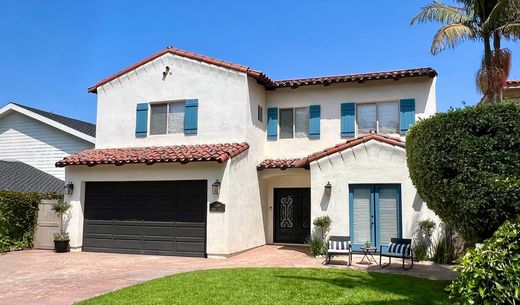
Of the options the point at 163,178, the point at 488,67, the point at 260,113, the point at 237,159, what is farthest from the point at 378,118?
the point at 163,178

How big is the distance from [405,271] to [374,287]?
2827mm

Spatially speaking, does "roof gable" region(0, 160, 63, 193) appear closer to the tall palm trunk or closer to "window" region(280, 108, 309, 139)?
"window" region(280, 108, 309, 139)

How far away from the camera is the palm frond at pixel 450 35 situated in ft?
50.8

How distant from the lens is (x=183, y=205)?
15906 millimetres

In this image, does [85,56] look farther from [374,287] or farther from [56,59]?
[374,287]

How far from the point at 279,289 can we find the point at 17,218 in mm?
12831

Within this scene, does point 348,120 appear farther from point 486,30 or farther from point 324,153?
point 486,30

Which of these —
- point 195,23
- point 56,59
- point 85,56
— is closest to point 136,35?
point 195,23

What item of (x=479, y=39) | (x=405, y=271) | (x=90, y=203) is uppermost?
(x=479, y=39)

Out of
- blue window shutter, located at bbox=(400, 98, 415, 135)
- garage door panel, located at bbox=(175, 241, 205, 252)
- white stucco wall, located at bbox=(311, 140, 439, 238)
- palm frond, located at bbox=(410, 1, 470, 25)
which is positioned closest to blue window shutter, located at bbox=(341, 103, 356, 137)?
blue window shutter, located at bbox=(400, 98, 415, 135)

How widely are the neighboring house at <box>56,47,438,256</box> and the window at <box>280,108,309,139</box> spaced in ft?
0.15

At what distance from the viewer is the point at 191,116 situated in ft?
56.7

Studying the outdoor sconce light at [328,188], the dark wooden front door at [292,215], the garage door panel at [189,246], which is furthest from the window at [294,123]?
the garage door panel at [189,246]

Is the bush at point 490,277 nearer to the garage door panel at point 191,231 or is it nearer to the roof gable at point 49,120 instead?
the garage door panel at point 191,231
